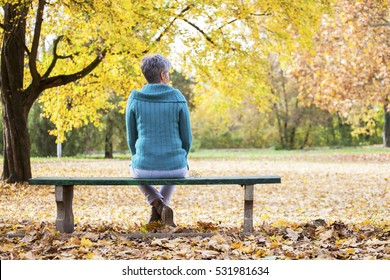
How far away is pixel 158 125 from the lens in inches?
251

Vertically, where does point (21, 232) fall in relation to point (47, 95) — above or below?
below

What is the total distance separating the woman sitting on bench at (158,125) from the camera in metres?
6.37

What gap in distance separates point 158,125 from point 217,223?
1.95 meters

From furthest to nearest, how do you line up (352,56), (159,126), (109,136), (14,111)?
(109,136)
(352,56)
(14,111)
(159,126)

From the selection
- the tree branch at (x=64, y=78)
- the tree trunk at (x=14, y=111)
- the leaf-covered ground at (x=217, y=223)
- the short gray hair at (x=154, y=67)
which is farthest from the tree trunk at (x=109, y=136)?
the short gray hair at (x=154, y=67)

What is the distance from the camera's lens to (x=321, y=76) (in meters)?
27.8

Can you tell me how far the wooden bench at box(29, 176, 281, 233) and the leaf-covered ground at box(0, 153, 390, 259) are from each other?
19 centimetres

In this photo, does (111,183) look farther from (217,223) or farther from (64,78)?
(64,78)

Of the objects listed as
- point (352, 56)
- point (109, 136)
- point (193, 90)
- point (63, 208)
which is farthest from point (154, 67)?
point (109, 136)

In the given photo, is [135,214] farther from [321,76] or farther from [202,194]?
[321,76]

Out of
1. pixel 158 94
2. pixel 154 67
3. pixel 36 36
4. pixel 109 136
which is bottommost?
pixel 109 136
